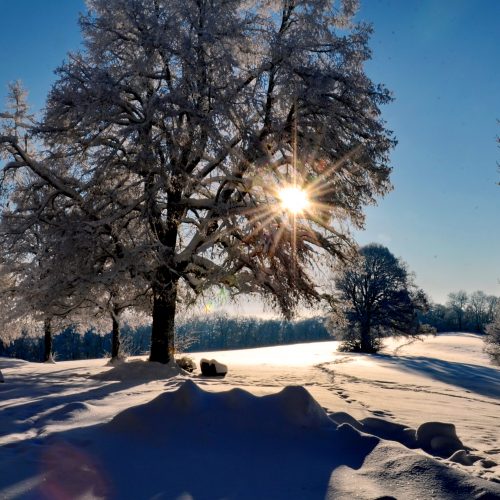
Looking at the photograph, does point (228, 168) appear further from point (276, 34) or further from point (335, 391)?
point (335, 391)

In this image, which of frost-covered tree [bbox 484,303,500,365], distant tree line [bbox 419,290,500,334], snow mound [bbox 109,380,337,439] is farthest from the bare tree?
snow mound [bbox 109,380,337,439]

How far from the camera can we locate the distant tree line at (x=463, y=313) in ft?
235

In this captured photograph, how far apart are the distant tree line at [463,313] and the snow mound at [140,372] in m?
67.4

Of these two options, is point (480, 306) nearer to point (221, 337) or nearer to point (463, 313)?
point (463, 313)

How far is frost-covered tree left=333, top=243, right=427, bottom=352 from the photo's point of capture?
93.4 ft

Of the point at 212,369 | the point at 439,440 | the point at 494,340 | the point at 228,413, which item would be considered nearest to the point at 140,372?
the point at 212,369

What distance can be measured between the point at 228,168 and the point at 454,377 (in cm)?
986

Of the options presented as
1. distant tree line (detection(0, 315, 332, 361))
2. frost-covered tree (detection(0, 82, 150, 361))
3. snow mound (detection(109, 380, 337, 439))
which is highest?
frost-covered tree (detection(0, 82, 150, 361))

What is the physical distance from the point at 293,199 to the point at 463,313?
79.5 meters

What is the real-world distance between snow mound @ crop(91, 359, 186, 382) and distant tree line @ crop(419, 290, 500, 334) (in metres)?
67.4

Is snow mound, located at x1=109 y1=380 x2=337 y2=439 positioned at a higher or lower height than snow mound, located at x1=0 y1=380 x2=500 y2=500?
higher

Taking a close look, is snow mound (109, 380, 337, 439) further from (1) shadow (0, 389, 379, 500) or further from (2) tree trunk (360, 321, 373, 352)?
(2) tree trunk (360, 321, 373, 352)

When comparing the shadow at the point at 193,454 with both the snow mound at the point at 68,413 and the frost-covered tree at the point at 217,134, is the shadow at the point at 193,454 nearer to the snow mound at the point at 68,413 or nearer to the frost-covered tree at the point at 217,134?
the snow mound at the point at 68,413

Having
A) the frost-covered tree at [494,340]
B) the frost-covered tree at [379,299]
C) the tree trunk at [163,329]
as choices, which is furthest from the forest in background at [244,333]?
the tree trunk at [163,329]
